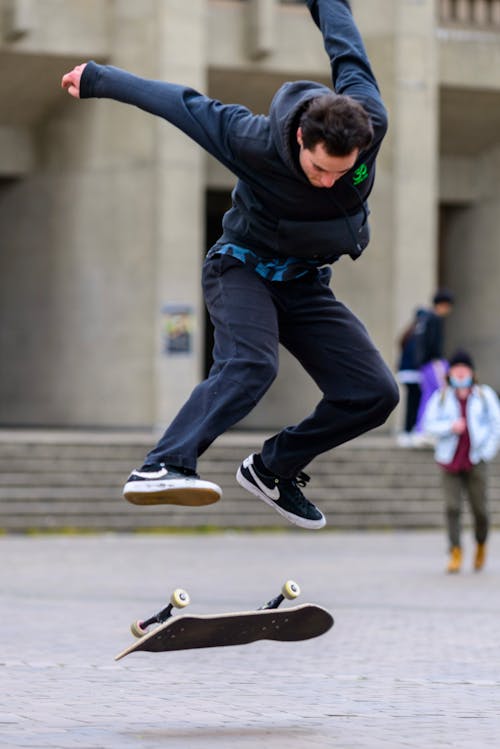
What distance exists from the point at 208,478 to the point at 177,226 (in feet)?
17.9

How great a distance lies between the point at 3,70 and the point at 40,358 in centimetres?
485

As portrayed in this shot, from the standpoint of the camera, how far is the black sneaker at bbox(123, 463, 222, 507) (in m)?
6.05

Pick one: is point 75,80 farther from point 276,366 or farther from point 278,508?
point 278,508

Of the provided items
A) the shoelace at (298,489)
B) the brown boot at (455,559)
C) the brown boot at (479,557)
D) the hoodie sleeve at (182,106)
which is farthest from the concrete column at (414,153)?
the hoodie sleeve at (182,106)

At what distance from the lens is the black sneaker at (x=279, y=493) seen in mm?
6934

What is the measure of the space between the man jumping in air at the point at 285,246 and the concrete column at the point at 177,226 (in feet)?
55.5

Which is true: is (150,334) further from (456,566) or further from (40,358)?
(456,566)

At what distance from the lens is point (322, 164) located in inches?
230

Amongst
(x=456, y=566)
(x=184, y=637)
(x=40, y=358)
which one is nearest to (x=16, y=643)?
(x=184, y=637)

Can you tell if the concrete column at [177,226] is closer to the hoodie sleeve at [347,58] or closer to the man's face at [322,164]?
the hoodie sleeve at [347,58]

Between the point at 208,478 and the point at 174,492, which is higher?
the point at 174,492

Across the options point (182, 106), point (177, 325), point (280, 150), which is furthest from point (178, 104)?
point (177, 325)

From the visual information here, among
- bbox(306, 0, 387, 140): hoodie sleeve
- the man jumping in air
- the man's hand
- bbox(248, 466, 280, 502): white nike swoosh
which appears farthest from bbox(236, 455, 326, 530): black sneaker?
the man's hand

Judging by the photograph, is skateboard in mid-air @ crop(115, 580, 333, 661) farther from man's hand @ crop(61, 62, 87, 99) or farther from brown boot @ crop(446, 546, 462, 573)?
brown boot @ crop(446, 546, 462, 573)
